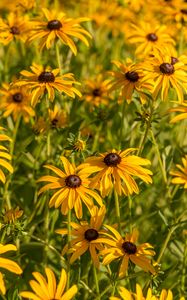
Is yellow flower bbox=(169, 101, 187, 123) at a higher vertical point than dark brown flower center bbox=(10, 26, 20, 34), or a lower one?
lower

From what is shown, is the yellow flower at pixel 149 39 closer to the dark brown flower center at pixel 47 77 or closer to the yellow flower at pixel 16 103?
the yellow flower at pixel 16 103

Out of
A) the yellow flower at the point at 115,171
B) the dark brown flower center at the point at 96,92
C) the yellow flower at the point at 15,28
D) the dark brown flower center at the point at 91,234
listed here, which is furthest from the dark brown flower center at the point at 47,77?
the dark brown flower center at the point at 96,92

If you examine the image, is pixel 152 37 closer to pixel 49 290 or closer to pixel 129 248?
pixel 129 248

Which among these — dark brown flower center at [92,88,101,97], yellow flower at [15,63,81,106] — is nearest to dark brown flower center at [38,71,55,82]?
yellow flower at [15,63,81,106]

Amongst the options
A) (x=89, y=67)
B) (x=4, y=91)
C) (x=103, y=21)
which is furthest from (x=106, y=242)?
(x=103, y=21)

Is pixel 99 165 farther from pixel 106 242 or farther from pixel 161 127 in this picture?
pixel 161 127

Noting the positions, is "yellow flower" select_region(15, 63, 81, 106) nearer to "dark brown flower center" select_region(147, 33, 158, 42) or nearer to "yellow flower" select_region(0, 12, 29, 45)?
"yellow flower" select_region(0, 12, 29, 45)

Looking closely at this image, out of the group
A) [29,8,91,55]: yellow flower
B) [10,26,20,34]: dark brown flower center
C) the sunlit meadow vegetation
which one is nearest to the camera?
the sunlit meadow vegetation

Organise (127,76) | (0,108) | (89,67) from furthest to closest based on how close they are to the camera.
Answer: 1. (89,67)
2. (0,108)
3. (127,76)

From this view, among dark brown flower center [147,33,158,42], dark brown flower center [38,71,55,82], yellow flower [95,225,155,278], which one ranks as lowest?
yellow flower [95,225,155,278]
